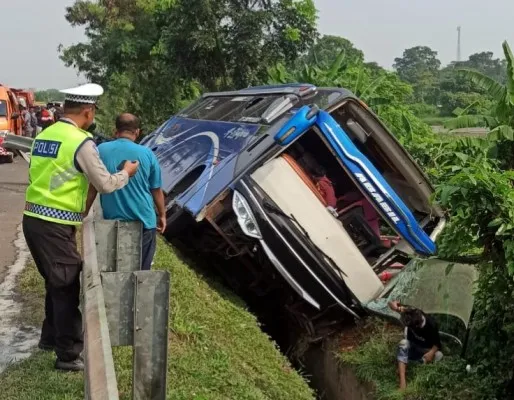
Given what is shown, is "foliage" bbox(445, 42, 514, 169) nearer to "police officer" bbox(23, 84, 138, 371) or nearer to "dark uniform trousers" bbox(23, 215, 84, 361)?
"police officer" bbox(23, 84, 138, 371)

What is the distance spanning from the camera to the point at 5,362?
4.11 m

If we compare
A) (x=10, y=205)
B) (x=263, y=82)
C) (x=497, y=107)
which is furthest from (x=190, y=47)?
(x=497, y=107)

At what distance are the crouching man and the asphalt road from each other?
3509 mm

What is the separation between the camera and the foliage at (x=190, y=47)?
1973cm

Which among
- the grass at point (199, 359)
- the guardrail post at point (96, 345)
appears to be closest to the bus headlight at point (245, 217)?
the grass at point (199, 359)

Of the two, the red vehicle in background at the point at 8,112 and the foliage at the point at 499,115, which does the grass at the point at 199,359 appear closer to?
the foliage at the point at 499,115

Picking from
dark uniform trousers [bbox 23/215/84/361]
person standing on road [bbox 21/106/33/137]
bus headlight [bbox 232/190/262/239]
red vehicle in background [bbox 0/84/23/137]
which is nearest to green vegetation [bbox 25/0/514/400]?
dark uniform trousers [bbox 23/215/84/361]

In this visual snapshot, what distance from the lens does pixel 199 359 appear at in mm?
4441

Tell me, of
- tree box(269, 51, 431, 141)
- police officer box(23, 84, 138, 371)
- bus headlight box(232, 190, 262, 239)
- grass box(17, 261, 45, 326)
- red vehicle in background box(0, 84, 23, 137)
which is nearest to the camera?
police officer box(23, 84, 138, 371)

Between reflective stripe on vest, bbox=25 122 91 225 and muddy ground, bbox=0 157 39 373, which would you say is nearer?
reflective stripe on vest, bbox=25 122 91 225

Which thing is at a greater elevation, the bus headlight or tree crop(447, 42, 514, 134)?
the bus headlight

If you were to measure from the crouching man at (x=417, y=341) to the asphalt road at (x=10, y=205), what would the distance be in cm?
351

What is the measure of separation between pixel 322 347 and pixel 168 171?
107 inches

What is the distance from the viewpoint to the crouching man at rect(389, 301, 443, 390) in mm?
5621
